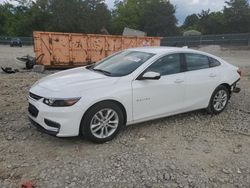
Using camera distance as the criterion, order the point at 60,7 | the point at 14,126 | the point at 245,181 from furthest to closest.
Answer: the point at 60,7
the point at 14,126
the point at 245,181

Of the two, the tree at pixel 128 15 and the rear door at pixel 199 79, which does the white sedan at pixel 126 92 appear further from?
the tree at pixel 128 15

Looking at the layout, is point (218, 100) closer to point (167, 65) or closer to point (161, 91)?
point (167, 65)

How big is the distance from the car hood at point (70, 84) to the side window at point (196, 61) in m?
1.75

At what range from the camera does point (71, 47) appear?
1550cm

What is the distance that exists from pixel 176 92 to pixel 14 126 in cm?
305

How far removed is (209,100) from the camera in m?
6.82

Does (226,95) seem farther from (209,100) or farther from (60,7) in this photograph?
(60,7)

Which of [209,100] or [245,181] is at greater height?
[209,100]

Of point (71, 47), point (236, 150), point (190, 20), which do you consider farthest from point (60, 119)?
point (190, 20)

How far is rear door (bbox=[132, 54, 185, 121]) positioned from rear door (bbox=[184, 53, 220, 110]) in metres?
0.21

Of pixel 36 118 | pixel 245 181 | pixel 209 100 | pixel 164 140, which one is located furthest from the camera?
pixel 209 100

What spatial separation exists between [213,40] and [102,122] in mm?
32469

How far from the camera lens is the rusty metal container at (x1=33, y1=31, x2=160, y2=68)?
14.8 m

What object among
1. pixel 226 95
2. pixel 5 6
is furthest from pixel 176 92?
pixel 5 6
